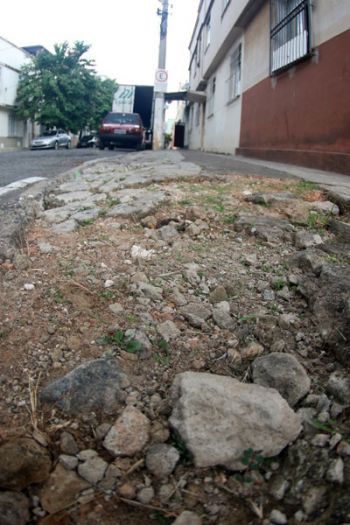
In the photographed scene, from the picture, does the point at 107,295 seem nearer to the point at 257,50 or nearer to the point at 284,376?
the point at 284,376

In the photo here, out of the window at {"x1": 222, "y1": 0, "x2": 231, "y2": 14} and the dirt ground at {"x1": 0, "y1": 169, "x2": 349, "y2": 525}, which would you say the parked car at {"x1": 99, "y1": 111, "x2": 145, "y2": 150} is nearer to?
the window at {"x1": 222, "y1": 0, "x2": 231, "y2": 14}

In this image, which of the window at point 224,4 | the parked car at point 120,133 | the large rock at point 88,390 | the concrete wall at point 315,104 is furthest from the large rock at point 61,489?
the parked car at point 120,133

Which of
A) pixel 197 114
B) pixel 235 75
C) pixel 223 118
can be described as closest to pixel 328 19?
pixel 235 75

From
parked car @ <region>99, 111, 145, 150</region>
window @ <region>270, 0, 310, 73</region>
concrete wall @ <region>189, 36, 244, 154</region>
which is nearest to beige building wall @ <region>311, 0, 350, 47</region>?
window @ <region>270, 0, 310, 73</region>

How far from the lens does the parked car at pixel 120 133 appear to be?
18.2 meters

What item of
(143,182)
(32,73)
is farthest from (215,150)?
(32,73)

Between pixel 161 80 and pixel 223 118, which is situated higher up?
pixel 161 80

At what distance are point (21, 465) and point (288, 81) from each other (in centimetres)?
731

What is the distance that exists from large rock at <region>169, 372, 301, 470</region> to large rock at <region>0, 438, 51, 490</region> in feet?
1.33

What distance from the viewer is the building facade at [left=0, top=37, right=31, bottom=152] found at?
27.1m

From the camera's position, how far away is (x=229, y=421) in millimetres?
1411

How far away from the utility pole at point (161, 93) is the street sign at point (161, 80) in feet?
0.16

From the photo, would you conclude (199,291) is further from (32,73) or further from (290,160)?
(32,73)

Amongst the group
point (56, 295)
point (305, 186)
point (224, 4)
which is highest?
point (224, 4)
